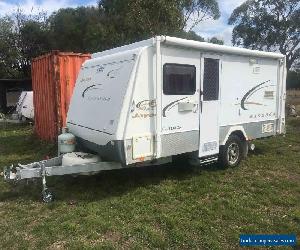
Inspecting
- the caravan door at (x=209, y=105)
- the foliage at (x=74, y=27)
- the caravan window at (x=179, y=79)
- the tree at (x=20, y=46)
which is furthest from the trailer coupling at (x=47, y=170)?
the tree at (x=20, y=46)

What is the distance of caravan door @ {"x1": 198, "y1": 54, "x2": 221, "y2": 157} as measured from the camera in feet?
26.6

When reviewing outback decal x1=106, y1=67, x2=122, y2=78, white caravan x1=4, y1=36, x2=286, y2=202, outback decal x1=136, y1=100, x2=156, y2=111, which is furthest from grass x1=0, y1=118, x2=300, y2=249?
outback decal x1=106, y1=67, x2=122, y2=78

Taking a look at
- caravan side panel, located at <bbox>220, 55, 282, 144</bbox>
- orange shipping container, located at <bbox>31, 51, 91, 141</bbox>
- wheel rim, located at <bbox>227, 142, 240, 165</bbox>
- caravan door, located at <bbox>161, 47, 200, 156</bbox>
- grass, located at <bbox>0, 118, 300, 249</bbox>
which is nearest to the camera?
grass, located at <bbox>0, 118, 300, 249</bbox>

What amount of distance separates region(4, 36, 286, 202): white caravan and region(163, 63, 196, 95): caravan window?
2 cm

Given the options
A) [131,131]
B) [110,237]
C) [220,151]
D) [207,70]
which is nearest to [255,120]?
[220,151]

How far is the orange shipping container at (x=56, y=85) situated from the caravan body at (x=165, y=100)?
342cm

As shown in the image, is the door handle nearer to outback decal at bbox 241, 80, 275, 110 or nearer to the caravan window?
the caravan window

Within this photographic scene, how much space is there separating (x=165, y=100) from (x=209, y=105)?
1.34m

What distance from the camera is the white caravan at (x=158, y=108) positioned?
690 centimetres

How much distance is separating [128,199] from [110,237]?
1467 millimetres

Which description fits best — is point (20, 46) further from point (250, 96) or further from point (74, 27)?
point (250, 96)

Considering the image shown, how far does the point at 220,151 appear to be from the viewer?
890cm

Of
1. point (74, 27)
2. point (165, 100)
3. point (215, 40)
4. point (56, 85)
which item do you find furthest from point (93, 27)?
point (165, 100)

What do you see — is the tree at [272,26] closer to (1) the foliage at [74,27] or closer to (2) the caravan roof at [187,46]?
(1) the foliage at [74,27]
